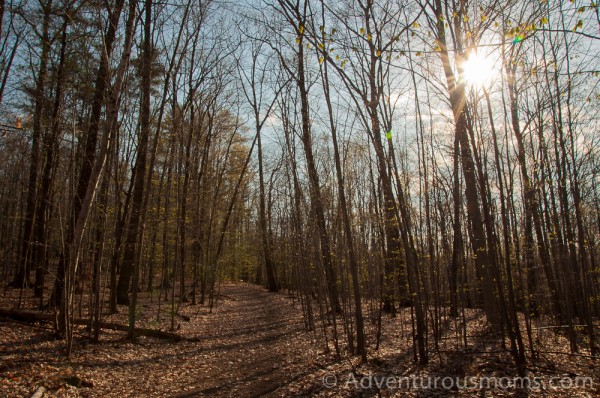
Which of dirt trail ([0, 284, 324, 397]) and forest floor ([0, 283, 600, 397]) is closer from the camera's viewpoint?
forest floor ([0, 283, 600, 397])

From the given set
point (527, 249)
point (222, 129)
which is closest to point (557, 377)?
point (527, 249)

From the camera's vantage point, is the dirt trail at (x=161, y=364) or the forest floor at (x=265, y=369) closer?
the forest floor at (x=265, y=369)

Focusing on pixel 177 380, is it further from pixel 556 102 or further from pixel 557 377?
pixel 556 102

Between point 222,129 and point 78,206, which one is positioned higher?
point 222,129

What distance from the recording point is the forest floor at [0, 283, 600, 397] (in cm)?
492

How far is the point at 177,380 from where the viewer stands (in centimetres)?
589

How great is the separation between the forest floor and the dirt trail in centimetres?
2

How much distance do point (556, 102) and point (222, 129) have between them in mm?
14079

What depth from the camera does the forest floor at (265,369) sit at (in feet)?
16.1

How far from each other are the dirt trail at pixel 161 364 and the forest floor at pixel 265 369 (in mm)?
16

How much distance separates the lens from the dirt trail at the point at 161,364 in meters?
5.19

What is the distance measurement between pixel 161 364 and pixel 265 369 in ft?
6.47

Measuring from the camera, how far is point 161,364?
667 cm

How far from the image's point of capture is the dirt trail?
204 inches
